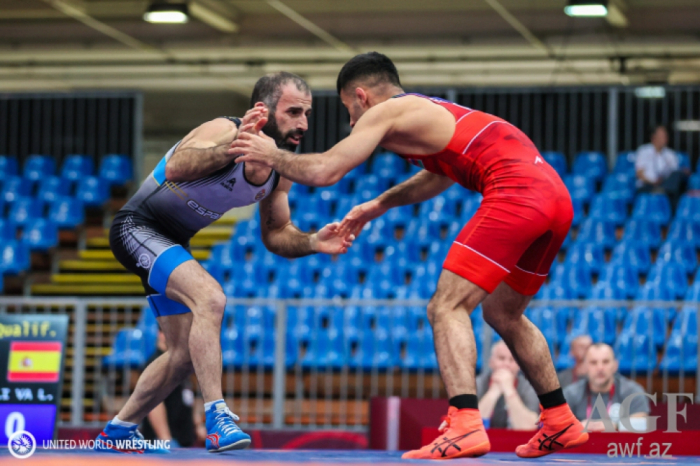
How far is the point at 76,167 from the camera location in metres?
15.0

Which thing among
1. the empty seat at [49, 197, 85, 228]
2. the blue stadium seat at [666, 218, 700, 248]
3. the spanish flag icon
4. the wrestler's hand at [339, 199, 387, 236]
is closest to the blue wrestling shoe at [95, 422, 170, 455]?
the wrestler's hand at [339, 199, 387, 236]

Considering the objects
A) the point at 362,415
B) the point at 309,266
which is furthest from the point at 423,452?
the point at 309,266

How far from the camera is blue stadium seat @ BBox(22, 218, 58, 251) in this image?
Answer: 1332 centimetres

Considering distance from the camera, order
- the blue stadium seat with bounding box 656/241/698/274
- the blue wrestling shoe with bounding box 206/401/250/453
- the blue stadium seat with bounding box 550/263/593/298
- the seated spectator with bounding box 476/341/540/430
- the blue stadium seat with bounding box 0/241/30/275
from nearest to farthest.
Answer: the blue wrestling shoe with bounding box 206/401/250/453
the seated spectator with bounding box 476/341/540/430
the blue stadium seat with bounding box 550/263/593/298
the blue stadium seat with bounding box 656/241/698/274
the blue stadium seat with bounding box 0/241/30/275

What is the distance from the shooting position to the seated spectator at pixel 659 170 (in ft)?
38.1

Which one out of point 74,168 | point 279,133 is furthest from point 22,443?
point 74,168

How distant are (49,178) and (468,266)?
39.2ft

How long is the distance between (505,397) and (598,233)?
514cm

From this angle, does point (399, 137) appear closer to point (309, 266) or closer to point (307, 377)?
point (307, 377)

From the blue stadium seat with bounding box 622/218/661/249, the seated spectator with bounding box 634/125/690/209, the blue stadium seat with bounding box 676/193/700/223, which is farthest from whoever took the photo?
the seated spectator with bounding box 634/125/690/209

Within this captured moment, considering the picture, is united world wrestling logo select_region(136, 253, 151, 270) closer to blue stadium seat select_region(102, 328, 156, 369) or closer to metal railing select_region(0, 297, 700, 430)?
metal railing select_region(0, 297, 700, 430)

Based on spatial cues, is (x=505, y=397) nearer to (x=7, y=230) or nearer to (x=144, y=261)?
(x=144, y=261)

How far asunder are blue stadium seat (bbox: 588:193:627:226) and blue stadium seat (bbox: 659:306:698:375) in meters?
3.17

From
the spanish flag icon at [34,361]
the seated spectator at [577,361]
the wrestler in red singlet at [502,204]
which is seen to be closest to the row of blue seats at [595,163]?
the seated spectator at [577,361]
